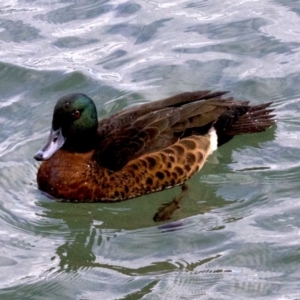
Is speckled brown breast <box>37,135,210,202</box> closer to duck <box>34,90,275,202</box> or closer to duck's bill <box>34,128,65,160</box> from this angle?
duck <box>34,90,275,202</box>

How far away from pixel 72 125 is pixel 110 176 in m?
0.54

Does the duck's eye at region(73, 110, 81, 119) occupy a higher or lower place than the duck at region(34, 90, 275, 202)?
higher

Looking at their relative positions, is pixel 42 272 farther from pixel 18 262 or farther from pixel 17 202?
pixel 17 202

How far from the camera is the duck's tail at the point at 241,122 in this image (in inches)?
320

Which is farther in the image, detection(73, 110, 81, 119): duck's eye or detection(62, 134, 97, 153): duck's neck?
detection(62, 134, 97, 153): duck's neck

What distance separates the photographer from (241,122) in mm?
8195

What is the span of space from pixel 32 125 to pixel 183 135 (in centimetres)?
174

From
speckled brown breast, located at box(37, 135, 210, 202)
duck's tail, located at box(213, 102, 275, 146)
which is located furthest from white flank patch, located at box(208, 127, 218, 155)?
speckled brown breast, located at box(37, 135, 210, 202)

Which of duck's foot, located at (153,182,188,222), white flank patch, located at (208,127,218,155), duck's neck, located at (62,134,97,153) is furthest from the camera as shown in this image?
white flank patch, located at (208,127,218,155)

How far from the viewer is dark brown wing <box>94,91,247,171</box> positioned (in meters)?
7.47

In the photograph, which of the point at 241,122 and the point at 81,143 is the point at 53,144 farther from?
the point at 241,122

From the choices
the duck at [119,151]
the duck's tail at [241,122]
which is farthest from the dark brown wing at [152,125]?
the duck's tail at [241,122]

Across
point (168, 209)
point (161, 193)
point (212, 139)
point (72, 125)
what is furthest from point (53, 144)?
point (212, 139)

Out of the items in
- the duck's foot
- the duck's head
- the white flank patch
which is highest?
the duck's head
